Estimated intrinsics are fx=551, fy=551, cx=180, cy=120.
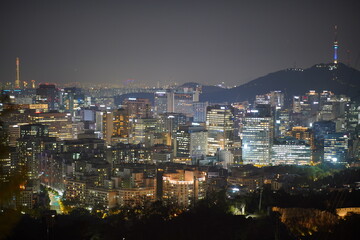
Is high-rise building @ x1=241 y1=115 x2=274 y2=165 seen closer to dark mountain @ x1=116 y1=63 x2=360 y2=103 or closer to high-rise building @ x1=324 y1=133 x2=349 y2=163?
high-rise building @ x1=324 y1=133 x2=349 y2=163

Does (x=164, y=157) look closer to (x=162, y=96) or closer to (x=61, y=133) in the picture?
(x=61, y=133)

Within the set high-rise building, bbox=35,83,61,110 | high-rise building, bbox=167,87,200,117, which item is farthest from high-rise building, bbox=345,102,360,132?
high-rise building, bbox=35,83,61,110

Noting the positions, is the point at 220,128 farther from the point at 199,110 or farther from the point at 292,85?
the point at 199,110

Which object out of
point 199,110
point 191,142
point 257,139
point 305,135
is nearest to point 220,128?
point 191,142

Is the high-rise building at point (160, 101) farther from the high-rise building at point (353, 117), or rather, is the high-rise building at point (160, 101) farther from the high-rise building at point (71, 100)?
the high-rise building at point (353, 117)

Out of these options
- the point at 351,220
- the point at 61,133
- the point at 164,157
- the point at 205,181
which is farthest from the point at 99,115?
the point at 351,220

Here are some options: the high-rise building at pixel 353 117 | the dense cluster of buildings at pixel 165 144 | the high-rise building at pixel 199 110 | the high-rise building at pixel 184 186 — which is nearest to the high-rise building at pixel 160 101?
the high-rise building at pixel 199 110
